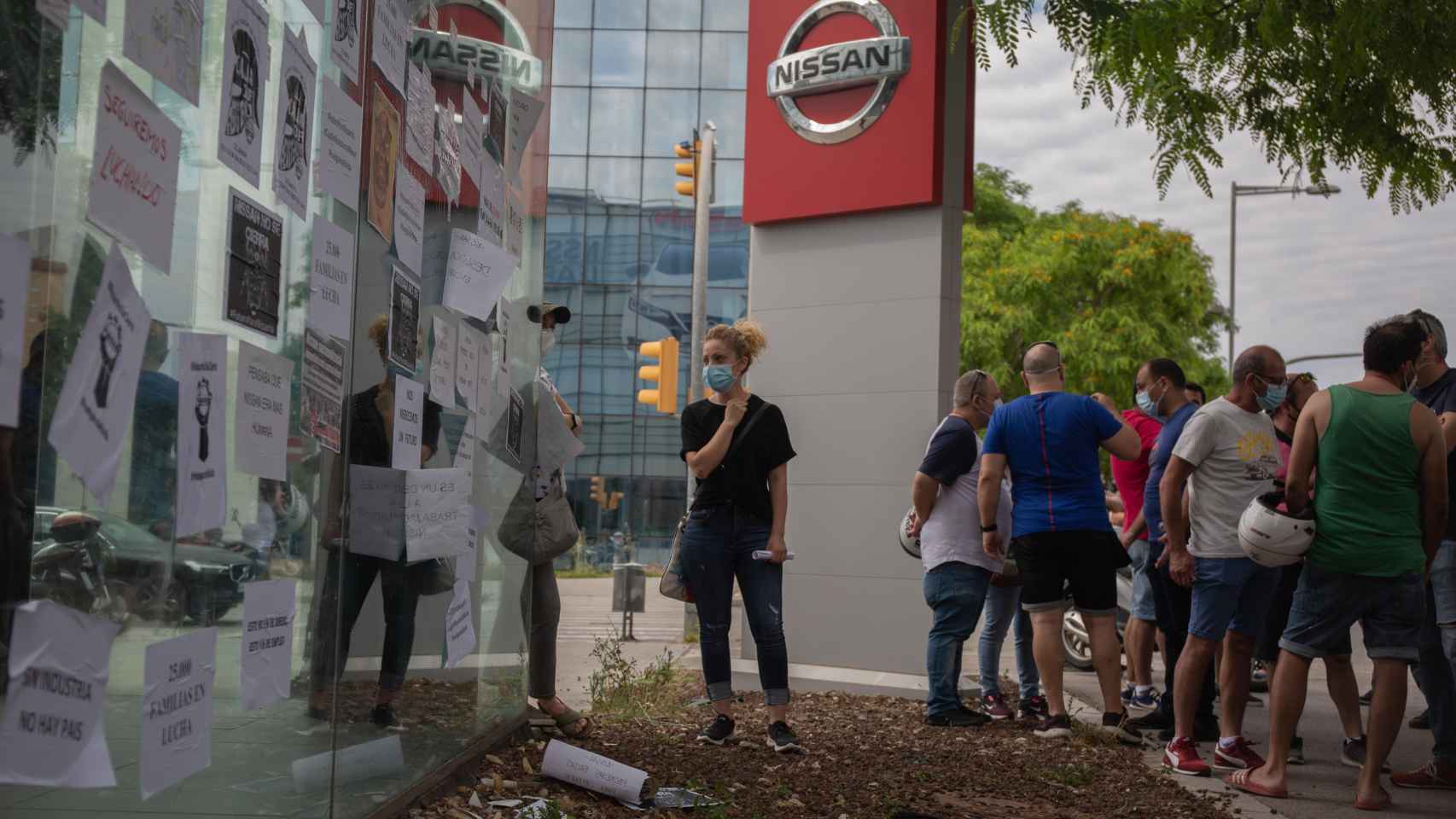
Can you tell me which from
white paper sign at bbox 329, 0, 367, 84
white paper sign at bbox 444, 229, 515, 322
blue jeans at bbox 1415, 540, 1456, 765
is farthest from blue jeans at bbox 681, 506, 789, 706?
white paper sign at bbox 329, 0, 367, 84

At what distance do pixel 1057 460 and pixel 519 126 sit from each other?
3209 millimetres

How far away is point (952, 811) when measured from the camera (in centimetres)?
518

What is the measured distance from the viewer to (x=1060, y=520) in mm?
6953

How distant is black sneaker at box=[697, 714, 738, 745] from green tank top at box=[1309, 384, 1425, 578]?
2748 millimetres

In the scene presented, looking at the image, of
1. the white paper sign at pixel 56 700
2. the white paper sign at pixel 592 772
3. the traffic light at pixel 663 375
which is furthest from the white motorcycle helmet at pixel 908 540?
the traffic light at pixel 663 375

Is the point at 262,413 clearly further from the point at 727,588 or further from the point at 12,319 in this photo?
the point at 727,588

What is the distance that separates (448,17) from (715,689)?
3.37m

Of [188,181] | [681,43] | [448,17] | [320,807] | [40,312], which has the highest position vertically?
[681,43]

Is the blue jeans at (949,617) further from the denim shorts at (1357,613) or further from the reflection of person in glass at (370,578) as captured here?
the reflection of person in glass at (370,578)

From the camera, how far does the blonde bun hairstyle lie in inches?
262

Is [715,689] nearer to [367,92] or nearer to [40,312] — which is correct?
[367,92]

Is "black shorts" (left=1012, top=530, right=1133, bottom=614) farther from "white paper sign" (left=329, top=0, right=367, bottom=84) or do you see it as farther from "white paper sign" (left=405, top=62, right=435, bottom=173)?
"white paper sign" (left=329, top=0, right=367, bottom=84)

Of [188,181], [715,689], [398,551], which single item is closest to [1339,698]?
[715,689]

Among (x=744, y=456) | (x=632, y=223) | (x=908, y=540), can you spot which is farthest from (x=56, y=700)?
(x=632, y=223)
